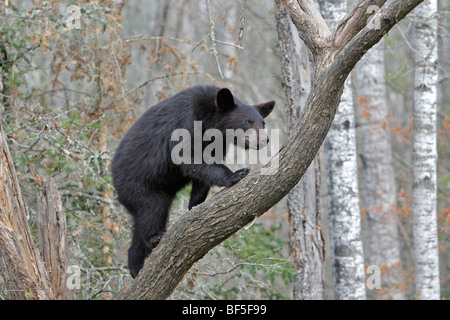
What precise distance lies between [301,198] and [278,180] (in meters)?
3.29

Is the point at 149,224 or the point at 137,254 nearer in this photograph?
the point at 149,224

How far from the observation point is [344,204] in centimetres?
829

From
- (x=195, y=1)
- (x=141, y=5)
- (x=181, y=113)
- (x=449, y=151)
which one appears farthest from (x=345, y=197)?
(x=141, y=5)

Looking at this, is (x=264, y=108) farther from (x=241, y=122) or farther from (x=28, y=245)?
(x=28, y=245)

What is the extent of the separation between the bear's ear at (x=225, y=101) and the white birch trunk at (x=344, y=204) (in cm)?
331

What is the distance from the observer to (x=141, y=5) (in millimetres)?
18578

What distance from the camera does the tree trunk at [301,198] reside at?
6.75 m

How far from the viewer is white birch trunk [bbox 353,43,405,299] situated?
41.2 feet

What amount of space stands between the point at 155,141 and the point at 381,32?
255 centimetres

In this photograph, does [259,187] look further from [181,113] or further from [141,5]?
[141,5]

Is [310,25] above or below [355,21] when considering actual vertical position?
above

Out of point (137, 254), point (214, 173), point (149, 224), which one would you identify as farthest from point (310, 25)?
point (137, 254)

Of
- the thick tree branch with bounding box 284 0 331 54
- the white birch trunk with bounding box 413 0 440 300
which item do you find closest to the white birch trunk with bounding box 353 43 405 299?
the white birch trunk with bounding box 413 0 440 300

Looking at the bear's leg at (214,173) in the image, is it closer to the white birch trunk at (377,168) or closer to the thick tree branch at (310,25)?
the thick tree branch at (310,25)
